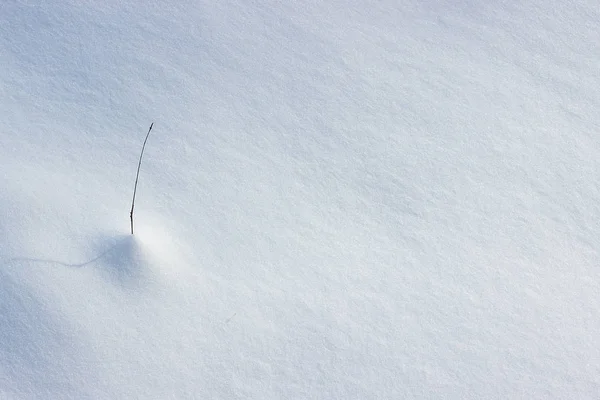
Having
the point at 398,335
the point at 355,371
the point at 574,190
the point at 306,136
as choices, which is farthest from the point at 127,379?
the point at 574,190

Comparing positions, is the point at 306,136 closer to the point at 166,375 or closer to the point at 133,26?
the point at 133,26

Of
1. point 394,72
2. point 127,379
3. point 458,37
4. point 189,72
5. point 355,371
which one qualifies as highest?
point 458,37

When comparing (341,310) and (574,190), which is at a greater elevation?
(574,190)

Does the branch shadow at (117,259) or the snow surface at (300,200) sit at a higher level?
the snow surface at (300,200)

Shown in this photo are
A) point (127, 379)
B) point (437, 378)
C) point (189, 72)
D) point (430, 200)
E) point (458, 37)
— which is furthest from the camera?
point (458, 37)

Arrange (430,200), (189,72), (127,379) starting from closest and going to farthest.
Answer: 1. (127,379)
2. (430,200)
3. (189,72)

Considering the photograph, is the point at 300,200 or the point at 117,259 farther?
the point at 300,200

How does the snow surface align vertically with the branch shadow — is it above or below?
above

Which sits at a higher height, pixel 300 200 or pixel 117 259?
pixel 300 200
